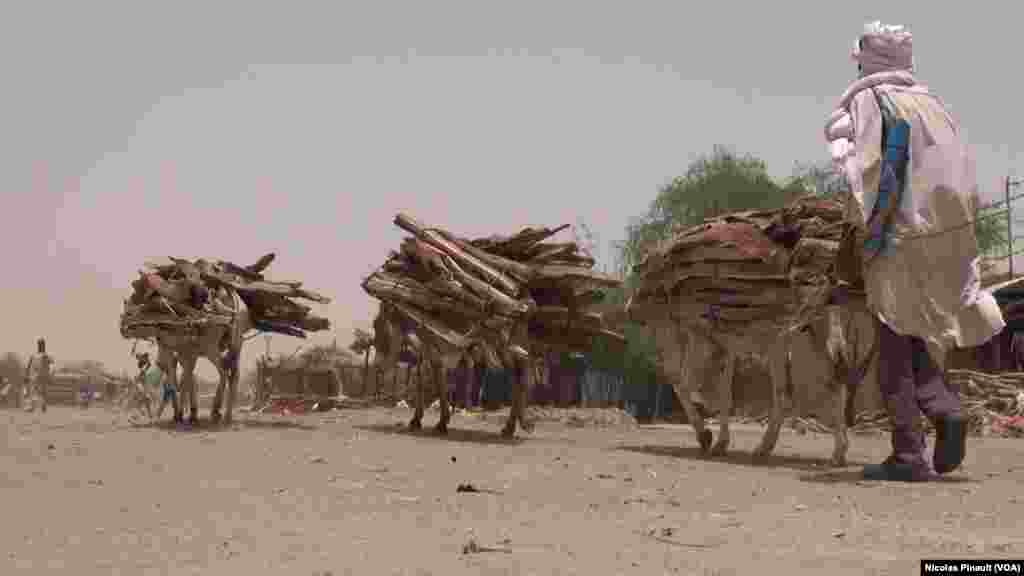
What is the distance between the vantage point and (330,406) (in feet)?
87.9

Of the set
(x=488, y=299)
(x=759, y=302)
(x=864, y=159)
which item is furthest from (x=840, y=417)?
(x=488, y=299)

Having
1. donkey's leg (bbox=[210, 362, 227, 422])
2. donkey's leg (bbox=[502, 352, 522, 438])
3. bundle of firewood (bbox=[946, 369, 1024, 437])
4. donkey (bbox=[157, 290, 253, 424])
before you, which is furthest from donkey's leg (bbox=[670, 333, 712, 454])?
bundle of firewood (bbox=[946, 369, 1024, 437])

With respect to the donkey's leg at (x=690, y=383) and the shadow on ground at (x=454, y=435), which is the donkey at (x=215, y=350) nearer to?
the shadow on ground at (x=454, y=435)

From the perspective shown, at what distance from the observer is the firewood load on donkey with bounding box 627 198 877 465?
8.88 meters

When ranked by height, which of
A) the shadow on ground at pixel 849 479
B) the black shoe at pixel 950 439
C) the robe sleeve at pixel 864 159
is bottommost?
the shadow on ground at pixel 849 479

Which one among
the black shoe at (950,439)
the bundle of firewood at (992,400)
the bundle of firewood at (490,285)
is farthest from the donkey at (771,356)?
the bundle of firewood at (992,400)

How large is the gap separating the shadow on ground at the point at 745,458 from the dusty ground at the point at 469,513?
70 mm

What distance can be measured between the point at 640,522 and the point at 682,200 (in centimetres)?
3334

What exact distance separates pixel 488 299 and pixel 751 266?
129 inches

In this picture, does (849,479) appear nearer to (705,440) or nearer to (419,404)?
(705,440)

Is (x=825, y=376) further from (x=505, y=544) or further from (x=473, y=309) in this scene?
(x=505, y=544)

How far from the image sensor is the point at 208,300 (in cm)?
1411

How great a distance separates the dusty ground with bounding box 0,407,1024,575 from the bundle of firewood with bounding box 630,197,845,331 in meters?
1.50

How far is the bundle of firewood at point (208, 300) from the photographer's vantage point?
45.5 feet
